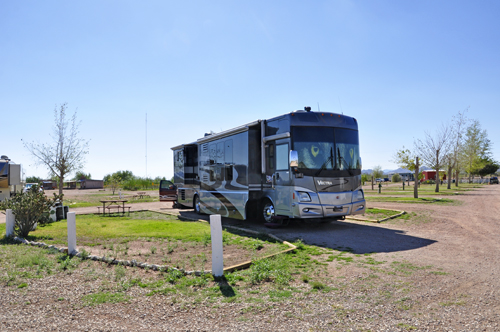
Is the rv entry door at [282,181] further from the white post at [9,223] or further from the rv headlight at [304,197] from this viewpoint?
the white post at [9,223]

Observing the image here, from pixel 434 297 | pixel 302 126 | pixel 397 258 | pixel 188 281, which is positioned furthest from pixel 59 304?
pixel 302 126

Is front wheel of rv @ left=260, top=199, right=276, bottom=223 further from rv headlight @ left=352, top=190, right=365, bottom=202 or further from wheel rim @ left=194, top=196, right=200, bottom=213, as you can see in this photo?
wheel rim @ left=194, top=196, right=200, bottom=213

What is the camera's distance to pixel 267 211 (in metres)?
11.1

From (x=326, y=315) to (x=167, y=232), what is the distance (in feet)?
23.5

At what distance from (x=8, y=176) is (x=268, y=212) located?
42.5 ft

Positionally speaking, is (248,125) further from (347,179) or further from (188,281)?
(188,281)

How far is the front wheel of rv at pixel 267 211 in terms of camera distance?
10777 millimetres

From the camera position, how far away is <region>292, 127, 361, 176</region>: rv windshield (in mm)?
9648

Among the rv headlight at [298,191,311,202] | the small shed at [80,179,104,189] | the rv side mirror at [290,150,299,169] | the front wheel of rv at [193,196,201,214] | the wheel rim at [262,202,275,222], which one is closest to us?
the rv side mirror at [290,150,299,169]

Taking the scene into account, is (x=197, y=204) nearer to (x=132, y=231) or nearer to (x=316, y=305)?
(x=132, y=231)

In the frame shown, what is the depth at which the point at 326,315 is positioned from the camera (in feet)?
13.3

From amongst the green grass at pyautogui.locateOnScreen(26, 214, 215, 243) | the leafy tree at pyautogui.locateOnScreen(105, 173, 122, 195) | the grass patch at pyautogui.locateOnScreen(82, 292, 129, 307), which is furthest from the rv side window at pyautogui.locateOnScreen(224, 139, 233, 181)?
the leafy tree at pyautogui.locateOnScreen(105, 173, 122, 195)

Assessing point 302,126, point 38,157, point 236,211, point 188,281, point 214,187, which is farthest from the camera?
point 38,157

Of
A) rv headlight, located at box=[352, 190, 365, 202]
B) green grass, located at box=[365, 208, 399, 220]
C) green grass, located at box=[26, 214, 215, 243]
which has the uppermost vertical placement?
rv headlight, located at box=[352, 190, 365, 202]
